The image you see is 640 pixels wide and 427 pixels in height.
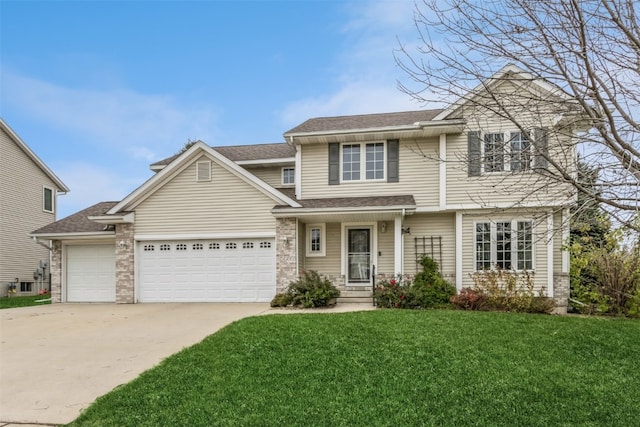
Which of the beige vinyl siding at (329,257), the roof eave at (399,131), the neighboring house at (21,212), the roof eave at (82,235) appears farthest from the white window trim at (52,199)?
the beige vinyl siding at (329,257)

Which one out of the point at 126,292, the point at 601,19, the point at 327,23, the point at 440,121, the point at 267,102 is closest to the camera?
the point at 601,19

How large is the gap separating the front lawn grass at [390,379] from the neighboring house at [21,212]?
1799 cm

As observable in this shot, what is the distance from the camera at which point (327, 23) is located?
945 centimetres

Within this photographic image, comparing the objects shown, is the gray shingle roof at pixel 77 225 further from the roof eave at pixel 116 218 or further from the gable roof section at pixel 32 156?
the gable roof section at pixel 32 156

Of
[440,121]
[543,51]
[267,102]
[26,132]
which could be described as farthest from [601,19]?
[26,132]

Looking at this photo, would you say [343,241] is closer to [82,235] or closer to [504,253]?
[504,253]

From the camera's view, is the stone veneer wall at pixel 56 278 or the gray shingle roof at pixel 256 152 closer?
the stone veneer wall at pixel 56 278

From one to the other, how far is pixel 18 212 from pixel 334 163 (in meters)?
17.5

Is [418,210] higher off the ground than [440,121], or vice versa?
[440,121]

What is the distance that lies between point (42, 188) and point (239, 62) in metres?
15.7

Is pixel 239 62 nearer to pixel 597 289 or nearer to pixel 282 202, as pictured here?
pixel 282 202

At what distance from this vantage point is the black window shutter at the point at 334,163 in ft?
45.0

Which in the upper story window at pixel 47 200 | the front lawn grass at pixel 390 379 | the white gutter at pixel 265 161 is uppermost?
the white gutter at pixel 265 161

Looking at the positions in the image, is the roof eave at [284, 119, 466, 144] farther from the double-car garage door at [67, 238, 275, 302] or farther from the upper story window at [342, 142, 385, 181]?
the double-car garage door at [67, 238, 275, 302]
